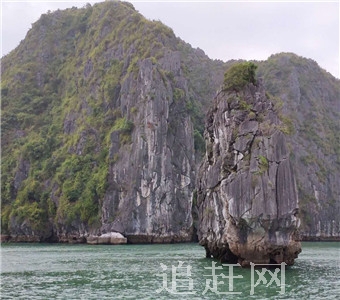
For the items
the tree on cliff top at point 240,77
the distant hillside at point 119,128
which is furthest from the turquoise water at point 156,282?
the distant hillside at point 119,128

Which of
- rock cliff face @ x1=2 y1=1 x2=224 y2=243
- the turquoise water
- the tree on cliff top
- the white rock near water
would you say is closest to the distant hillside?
rock cliff face @ x1=2 y1=1 x2=224 y2=243

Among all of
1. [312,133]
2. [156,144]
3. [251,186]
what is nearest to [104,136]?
[156,144]

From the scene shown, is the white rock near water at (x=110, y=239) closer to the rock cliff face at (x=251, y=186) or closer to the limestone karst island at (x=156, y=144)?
the limestone karst island at (x=156, y=144)

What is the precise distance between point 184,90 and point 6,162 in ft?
110

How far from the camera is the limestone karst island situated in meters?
35.6

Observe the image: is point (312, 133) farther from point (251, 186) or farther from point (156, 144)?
point (251, 186)

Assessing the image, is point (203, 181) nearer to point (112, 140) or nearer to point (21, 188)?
point (112, 140)

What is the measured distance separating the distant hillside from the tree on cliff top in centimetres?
4160

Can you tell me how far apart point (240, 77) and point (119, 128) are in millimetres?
50082

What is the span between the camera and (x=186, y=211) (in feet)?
269

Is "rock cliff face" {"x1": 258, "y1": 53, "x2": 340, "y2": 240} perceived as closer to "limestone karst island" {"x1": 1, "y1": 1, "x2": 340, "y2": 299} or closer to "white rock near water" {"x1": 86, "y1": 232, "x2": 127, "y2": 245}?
"limestone karst island" {"x1": 1, "y1": 1, "x2": 340, "y2": 299}

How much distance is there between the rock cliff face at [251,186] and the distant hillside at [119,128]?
41.3 meters

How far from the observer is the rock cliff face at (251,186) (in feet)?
111

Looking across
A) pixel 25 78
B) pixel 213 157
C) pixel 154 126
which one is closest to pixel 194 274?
pixel 213 157
